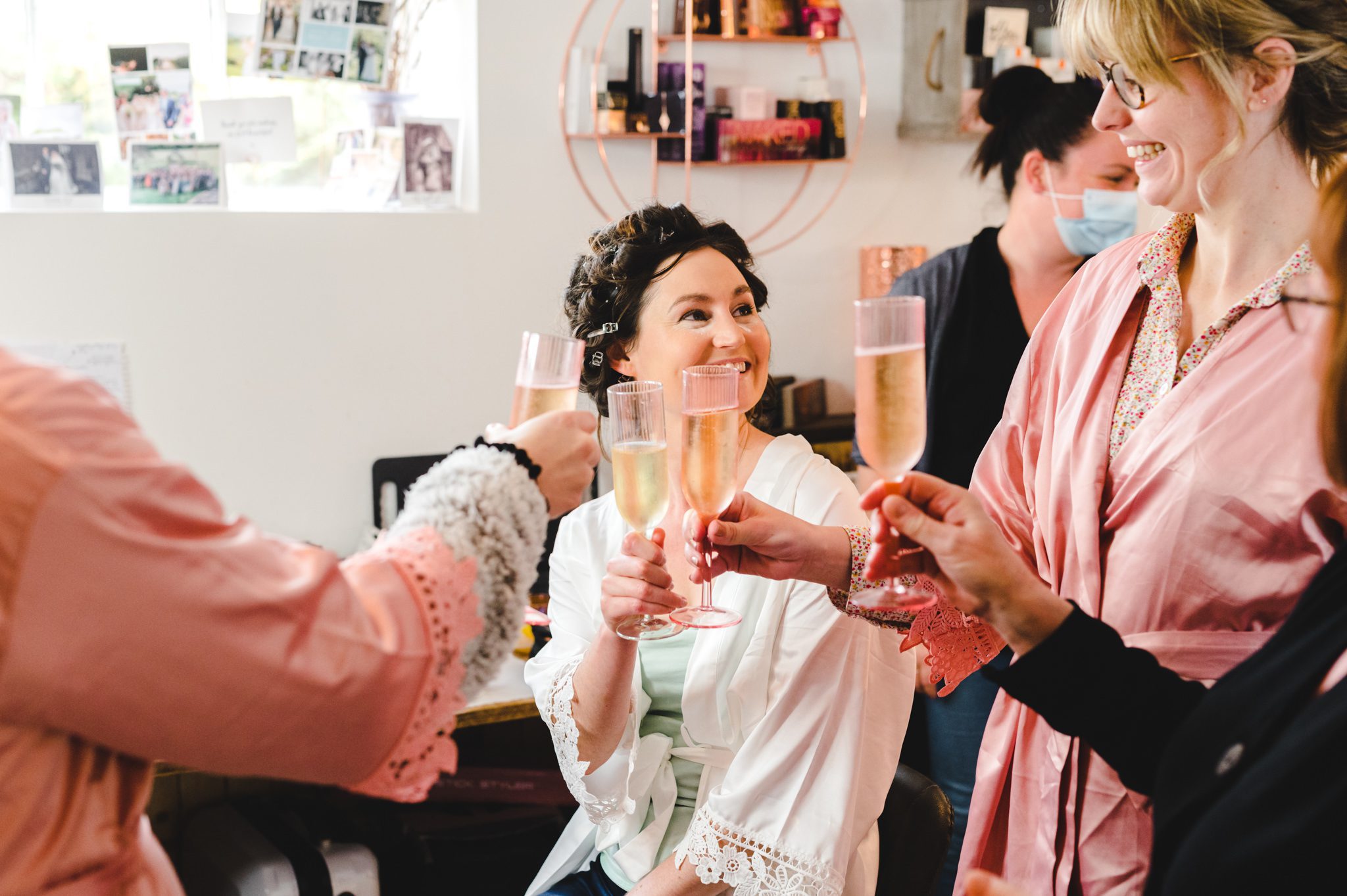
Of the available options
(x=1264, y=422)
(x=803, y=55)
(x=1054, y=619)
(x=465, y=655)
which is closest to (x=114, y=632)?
(x=465, y=655)

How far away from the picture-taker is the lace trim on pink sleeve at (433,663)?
96 centimetres

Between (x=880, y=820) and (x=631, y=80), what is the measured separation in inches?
89.0

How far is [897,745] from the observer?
1676 mm

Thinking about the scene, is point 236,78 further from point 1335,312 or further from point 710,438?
point 1335,312

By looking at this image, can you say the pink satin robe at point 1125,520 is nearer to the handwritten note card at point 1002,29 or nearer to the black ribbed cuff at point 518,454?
the black ribbed cuff at point 518,454

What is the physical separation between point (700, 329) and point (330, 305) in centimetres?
149

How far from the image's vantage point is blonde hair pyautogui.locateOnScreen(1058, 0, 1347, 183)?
1.21 m

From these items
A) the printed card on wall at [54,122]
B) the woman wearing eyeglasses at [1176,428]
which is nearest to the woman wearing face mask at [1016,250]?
the woman wearing eyeglasses at [1176,428]

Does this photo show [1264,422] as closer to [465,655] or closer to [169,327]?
[465,655]

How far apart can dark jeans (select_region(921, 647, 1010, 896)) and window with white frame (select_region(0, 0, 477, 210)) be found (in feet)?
6.09

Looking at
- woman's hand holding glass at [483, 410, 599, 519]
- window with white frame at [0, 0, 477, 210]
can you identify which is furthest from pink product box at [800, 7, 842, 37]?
woman's hand holding glass at [483, 410, 599, 519]

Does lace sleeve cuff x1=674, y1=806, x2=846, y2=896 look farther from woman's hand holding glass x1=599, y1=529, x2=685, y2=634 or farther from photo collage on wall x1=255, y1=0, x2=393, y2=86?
photo collage on wall x1=255, y1=0, x2=393, y2=86

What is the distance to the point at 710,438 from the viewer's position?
1.35 m

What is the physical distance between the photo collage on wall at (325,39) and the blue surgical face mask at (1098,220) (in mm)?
1826
